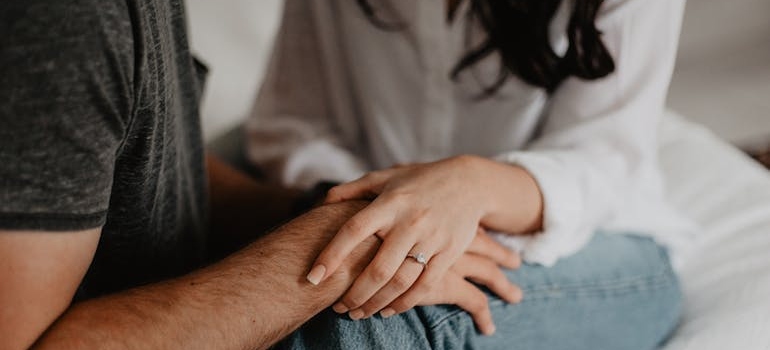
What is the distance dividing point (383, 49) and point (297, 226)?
1.29 feet

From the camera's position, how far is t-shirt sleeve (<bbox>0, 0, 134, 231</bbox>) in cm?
41

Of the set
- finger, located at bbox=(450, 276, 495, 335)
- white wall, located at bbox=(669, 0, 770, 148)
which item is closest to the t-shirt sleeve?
finger, located at bbox=(450, 276, 495, 335)

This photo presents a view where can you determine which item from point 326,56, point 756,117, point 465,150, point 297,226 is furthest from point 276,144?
point 756,117

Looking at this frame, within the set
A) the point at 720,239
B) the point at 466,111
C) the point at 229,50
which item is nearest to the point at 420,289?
the point at 466,111

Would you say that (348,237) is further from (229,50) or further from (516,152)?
(229,50)

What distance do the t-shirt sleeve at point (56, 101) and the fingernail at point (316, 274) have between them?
191 millimetres

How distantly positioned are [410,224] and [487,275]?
101mm

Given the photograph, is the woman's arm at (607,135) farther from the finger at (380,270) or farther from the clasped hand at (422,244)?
the finger at (380,270)

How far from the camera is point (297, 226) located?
0.62 m

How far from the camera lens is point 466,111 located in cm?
92

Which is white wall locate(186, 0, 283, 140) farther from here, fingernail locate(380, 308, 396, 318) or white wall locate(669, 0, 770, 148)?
white wall locate(669, 0, 770, 148)

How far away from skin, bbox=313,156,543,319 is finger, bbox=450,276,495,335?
0.02 m

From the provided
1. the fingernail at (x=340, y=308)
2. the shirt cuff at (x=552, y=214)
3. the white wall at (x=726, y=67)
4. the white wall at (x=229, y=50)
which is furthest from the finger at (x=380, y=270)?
the white wall at (x=726, y=67)

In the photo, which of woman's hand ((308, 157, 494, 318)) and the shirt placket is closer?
woman's hand ((308, 157, 494, 318))
